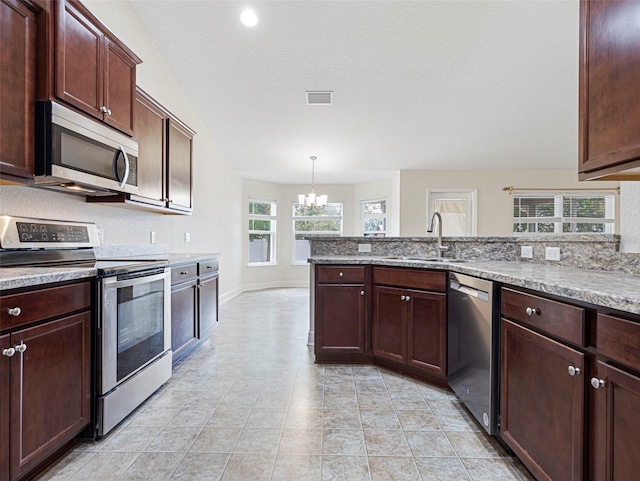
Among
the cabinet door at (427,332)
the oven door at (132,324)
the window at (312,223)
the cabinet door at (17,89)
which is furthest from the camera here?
the window at (312,223)

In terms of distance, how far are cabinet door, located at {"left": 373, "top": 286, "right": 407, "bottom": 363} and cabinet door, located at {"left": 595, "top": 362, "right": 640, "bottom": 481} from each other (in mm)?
1555

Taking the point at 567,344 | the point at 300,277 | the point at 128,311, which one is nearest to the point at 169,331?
the point at 128,311

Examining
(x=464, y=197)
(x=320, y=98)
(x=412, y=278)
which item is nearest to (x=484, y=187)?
(x=464, y=197)

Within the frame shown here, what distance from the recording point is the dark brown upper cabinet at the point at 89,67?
5.70 ft

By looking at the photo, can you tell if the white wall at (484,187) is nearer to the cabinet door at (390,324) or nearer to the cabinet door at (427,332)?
the cabinet door at (390,324)

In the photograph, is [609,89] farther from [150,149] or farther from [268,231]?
[268,231]

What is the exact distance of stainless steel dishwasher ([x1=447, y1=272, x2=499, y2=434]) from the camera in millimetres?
1738

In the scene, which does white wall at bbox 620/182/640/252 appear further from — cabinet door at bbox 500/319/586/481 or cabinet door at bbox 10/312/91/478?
cabinet door at bbox 10/312/91/478

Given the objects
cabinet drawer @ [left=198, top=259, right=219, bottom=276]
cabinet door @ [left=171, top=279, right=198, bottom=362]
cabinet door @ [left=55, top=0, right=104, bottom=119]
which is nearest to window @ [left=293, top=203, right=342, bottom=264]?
cabinet drawer @ [left=198, top=259, right=219, bottom=276]

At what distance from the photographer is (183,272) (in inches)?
113

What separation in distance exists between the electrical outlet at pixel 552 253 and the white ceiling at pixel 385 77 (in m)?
2.50

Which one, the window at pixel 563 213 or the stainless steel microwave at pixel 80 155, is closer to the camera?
the stainless steel microwave at pixel 80 155

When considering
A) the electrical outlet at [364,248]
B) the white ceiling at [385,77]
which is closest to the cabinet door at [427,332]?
the electrical outlet at [364,248]

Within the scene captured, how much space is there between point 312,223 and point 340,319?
5.55 meters
